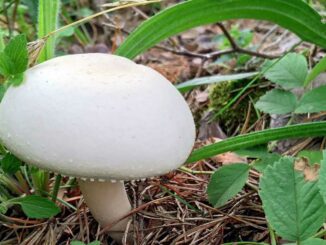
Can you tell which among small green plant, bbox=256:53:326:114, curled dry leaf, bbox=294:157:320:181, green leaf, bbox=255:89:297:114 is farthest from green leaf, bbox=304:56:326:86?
curled dry leaf, bbox=294:157:320:181

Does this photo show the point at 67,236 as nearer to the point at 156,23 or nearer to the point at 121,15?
the point at 156,23

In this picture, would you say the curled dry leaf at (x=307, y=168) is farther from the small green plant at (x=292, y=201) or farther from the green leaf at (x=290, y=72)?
the small green plant at (x=292, y=201)

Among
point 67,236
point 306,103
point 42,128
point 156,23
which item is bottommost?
point 67,236

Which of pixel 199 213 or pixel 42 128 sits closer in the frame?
pixel 42 128

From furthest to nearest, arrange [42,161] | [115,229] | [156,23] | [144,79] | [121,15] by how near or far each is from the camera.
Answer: [121,15] → [156,23] → [115,229] → [144,79] → [42,161]

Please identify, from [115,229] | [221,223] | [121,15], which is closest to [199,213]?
[221,223]

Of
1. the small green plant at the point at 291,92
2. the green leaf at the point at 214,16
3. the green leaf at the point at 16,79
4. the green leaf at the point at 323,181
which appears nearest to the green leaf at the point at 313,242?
the green leaf at the point at 323,181
